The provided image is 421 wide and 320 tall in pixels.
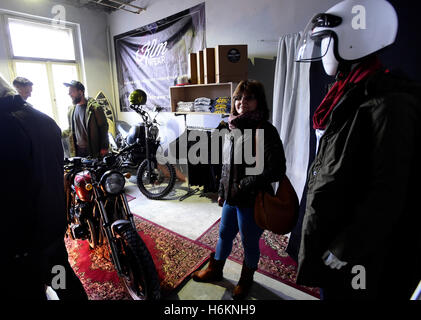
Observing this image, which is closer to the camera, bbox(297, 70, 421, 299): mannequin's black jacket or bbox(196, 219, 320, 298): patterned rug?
bbox(297, 70, 421, 299): mannequin's black jacket

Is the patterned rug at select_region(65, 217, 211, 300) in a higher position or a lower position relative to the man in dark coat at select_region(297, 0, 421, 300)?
lower

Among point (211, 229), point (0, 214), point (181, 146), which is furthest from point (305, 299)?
point (181, 146)

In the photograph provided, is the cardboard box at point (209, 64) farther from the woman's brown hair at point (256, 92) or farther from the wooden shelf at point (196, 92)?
the woman's brown hair at point (256, 92)

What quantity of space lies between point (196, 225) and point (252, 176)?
1442 millimetres

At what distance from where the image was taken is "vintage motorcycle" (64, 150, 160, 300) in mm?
1357

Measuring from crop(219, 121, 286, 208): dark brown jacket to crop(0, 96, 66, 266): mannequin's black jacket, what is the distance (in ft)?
2.80

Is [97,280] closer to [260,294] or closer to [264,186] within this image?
[260,294]

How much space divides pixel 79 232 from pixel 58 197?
79 centimetres

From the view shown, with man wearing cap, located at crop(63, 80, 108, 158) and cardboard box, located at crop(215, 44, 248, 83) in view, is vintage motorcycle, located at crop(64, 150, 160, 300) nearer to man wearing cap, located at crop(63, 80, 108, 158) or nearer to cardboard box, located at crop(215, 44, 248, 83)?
man wearing cap, located at crop(63, 80, 108, 158)

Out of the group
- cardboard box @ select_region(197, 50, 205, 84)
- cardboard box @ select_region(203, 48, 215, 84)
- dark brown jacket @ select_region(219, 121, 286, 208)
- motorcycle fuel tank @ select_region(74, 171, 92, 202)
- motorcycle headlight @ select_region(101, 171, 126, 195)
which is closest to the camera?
dark brown jacket @ select_region(219, 121, 286, 208)

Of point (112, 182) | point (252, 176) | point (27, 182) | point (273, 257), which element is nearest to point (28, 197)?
point (27, 182)

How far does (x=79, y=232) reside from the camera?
1.66m

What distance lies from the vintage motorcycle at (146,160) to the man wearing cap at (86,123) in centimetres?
42

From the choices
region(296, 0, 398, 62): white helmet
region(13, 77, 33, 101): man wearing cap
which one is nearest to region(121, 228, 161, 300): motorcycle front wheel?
region(296, 0, 398, 62): white helmet
